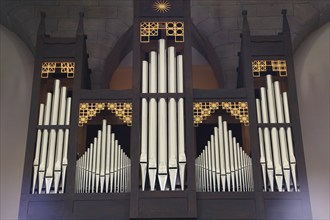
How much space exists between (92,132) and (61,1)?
10.5 ft

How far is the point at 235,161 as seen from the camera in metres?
9.42

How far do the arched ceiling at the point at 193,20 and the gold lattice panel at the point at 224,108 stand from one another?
192cm

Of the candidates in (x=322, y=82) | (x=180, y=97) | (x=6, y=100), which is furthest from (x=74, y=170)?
(x=322, y=82)

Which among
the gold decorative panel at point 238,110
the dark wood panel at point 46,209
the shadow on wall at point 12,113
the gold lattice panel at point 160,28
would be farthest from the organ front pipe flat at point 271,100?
the shadow on wall at point 12,113

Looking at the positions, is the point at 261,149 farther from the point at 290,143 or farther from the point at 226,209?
the point at 226,209

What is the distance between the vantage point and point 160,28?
1042cm

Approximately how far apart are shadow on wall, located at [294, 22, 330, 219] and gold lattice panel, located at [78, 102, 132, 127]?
151 inches

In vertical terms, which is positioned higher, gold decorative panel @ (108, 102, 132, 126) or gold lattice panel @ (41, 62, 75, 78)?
gold lattice panel @ (41, 62, 75, 78)

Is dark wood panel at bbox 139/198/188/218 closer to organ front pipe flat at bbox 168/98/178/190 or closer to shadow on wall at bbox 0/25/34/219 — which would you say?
organ front pipe flat at bbox 168/98/178/190

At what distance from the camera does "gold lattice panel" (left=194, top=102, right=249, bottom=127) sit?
9.77 m

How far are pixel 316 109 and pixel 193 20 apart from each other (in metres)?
3.02

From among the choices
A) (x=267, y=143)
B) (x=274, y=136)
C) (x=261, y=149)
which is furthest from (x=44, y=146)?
(x=274, y=136)

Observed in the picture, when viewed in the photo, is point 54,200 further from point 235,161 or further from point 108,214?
point 235,161

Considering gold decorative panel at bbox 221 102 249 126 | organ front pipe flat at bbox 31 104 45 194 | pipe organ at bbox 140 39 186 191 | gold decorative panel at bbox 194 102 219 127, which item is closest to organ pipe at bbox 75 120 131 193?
pipe organ at bbox 140 39 186 191
